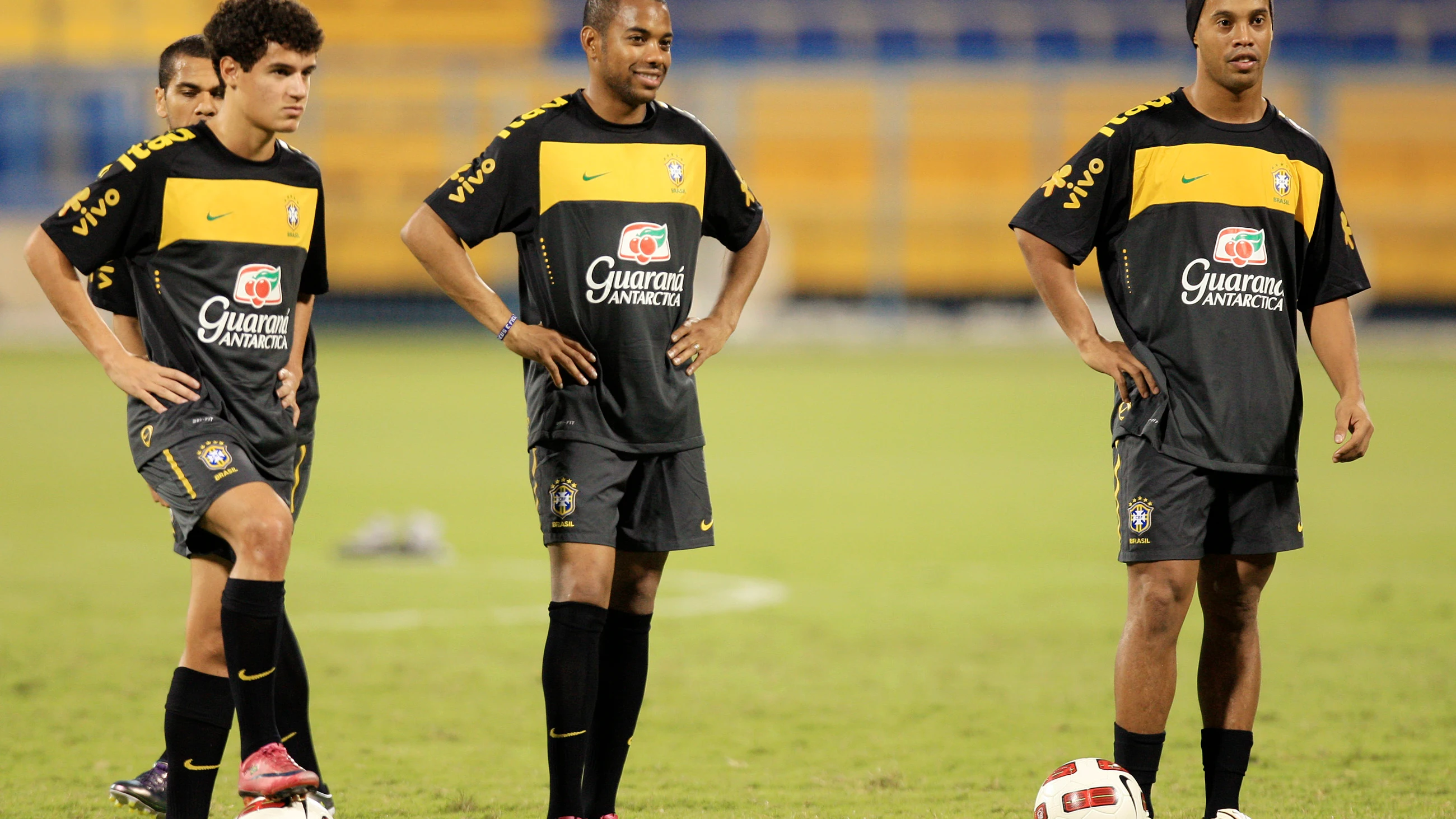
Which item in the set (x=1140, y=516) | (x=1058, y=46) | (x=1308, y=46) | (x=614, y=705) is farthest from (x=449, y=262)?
(x=1308, y=46)

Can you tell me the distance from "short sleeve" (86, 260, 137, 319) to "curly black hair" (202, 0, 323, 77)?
2.39ft

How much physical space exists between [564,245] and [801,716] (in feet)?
8.24

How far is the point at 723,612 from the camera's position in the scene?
28.1 feet

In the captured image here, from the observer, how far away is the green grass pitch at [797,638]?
5.24 metres

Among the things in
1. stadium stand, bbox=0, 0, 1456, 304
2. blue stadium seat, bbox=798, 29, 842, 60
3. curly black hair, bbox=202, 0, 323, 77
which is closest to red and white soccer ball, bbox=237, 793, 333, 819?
curly black hair, bbox=202, 0, 323, 77

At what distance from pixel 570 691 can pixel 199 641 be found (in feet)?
3.25

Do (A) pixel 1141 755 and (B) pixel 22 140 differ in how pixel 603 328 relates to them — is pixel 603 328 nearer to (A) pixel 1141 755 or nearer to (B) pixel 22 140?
(A) pixel 1141 755

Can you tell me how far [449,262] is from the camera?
4.42 meters

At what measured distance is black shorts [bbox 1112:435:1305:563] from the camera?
428 cm

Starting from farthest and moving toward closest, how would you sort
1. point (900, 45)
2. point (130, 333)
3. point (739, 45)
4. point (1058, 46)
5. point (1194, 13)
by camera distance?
1. point (739, 45)
2. point (900, 45)
3. point (1058, 46)
4. point (130, 333)
5. point (1194, 13)

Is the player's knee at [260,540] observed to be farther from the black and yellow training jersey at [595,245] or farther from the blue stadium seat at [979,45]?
the blue stadium seat at [979,45]

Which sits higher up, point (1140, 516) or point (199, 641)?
point (1140, 516)

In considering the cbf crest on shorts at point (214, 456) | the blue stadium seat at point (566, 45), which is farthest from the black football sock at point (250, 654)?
the blue stadium seat at point (566, 45)

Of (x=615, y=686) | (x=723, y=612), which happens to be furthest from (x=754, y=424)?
(x=615, y=686)
